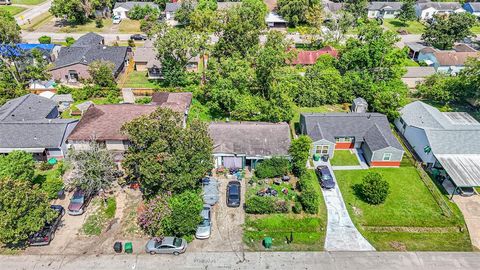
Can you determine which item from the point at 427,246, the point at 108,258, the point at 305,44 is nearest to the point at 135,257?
the point at 108,258

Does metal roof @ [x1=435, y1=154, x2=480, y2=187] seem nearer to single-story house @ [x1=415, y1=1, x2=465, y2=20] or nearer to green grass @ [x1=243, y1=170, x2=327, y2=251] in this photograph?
green grass @ [x1=243, y1=170, x2=327, y2=251]

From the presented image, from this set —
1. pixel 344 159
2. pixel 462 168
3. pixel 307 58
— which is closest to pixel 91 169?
pixel 344 159

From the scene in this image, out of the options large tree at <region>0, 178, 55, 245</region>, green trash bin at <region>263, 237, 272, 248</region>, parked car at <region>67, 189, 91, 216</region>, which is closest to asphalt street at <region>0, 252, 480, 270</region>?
green trash bin at <region>263, 237, 272, 248</region>

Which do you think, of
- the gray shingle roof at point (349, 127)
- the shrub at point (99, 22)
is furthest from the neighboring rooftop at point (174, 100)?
the shrub at point (99, 22)

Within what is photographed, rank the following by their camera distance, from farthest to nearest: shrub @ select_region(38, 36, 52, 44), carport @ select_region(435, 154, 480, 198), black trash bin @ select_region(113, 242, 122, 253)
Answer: shrub @ select_region(38, 36, 52, 44) < carport @ select_region(435, 154, 480, 198) < black trash bin @ select_region(113, 242, 122, 253)

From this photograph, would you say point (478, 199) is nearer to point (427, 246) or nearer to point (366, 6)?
point (427, 246)

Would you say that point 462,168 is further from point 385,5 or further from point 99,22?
point 99,22
